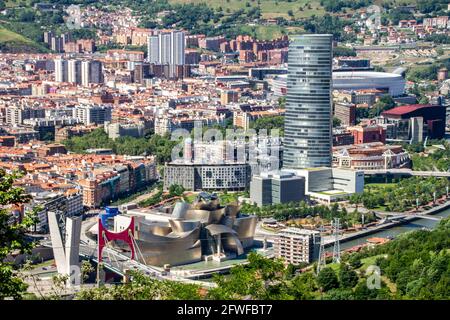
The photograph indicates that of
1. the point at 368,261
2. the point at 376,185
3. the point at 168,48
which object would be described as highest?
the point at 168,48

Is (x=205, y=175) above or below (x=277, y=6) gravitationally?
below

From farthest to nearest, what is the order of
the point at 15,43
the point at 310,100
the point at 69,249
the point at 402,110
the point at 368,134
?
the point at 15,43 < the point at 402,110 < the point at 368,134 < the point at 310,100 < the point at 69,249

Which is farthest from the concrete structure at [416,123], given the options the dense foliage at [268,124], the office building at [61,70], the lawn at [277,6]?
the lawn at [277,6]

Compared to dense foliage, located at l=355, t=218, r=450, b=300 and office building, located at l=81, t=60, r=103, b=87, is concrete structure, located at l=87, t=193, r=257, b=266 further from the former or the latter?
office building, located at l=81, t=60, r=103, b=87

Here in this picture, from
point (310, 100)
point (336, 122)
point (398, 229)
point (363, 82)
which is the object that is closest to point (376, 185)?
point (310, 100)

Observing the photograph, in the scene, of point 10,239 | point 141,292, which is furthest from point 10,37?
point 10,239

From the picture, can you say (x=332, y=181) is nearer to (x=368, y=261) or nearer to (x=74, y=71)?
(x=368, y=261)

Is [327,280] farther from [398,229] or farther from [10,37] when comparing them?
[10,37]

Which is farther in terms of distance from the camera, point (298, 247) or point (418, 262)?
point (298, 247)

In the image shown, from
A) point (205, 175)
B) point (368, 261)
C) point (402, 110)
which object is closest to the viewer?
point (368, 261)
